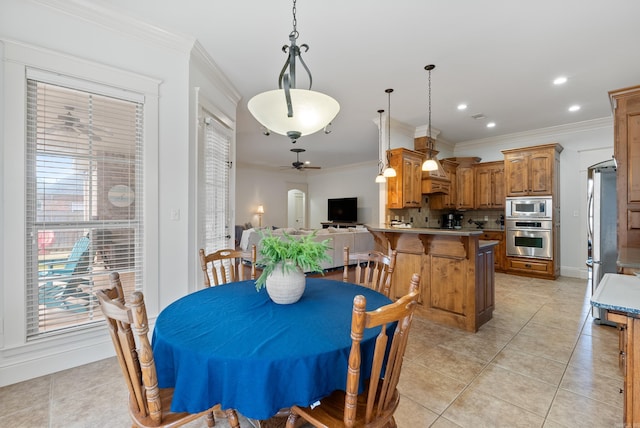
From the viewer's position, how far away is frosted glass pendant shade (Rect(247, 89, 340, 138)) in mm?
1651

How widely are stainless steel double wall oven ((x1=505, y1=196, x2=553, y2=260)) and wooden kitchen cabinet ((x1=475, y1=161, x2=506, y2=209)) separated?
1.47ft

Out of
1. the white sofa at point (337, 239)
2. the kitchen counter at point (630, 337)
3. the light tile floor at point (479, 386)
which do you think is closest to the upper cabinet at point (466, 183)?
the white sofa at point (337, 239)

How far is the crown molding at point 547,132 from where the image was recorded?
5.15 m

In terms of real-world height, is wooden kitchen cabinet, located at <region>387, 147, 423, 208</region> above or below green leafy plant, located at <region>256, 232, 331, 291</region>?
above

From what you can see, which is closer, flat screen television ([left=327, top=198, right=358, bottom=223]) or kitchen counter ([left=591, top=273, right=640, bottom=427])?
kitchen counter ([left=591, top=273, right=640, bottom=427])

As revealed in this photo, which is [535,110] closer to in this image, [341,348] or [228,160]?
[228,160]

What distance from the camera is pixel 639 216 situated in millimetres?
2613

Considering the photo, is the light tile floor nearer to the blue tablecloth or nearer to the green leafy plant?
the blue tablecloth

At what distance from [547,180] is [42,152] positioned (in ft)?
23.3

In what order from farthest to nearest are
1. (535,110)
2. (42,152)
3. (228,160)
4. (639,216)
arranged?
1. (535,110)
2. (228,160)
3. (639,216)
4. (42,152)

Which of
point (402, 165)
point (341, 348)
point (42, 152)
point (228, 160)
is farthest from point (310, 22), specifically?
point (402, 165)

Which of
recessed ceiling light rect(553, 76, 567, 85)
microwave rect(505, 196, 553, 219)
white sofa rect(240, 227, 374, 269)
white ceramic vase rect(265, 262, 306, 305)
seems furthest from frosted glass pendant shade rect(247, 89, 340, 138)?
microwave rect(505, 196, 553, 219)

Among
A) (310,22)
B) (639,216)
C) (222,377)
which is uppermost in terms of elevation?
(310,22)

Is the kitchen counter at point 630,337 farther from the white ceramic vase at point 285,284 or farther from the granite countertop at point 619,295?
the white ceramic vase at point 285,284
